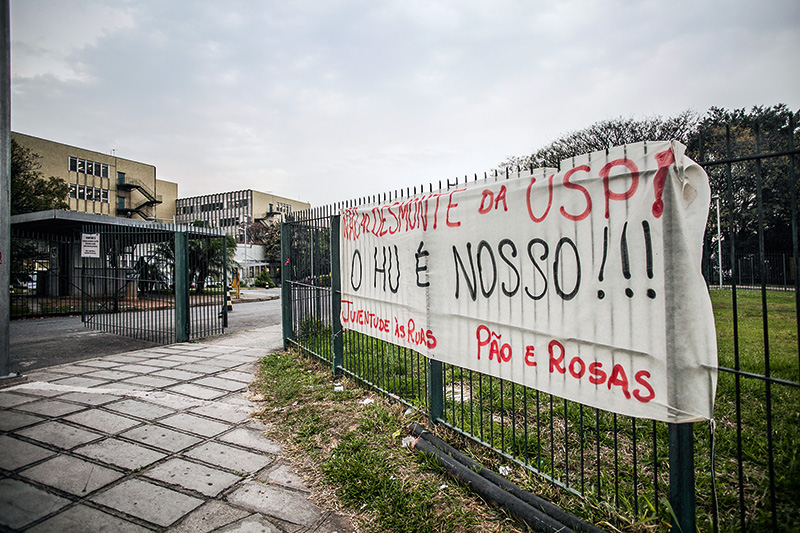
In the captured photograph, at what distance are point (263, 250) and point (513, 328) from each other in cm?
4865

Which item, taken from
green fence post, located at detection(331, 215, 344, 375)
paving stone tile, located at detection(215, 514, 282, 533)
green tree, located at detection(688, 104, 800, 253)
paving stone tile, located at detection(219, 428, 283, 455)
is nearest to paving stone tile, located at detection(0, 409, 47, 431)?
paving stone tile, located at detection(219, 428, 283, 455)

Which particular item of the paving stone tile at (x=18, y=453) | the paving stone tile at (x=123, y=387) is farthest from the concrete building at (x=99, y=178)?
the paving stone tile at (x=18, y=453)

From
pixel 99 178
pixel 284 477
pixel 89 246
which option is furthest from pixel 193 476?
pixel 99 178

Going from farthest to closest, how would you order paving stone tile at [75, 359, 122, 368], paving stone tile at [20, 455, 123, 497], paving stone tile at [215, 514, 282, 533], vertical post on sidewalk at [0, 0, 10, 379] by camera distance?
paving stone tile at [75, 359, 122, 368], vertical post on sidewalk at [0, 0, 10, 379], paving stone tile at [20, 455, 123, 497], paving stone tile at [215, 514, 282, 533]

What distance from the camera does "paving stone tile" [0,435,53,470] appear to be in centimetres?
311

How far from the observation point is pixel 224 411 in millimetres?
4418

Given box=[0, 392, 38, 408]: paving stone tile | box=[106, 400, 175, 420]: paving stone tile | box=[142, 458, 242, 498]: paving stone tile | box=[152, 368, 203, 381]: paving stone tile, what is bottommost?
box=[142, 458, 242, 498]: paving stone tile

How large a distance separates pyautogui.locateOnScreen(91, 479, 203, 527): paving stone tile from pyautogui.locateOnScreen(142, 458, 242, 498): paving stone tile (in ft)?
0.32

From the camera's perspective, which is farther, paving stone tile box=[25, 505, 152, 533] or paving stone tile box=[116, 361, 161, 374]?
paving stone tile box=[116, 361, 161, 374]

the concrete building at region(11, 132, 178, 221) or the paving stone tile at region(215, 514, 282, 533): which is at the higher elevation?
the concrete building at region(11, 132, 178, 221)

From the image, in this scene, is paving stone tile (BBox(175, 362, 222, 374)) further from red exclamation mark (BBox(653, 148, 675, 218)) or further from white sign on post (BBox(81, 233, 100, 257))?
white sign on post (BBox(81, 233, 100, 257))

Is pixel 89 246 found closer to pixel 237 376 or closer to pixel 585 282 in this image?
pixel 237 376

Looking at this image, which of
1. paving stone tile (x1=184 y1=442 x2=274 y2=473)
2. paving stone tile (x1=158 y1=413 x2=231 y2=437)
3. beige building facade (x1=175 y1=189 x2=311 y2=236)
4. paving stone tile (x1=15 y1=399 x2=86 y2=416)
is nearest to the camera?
paving stone tile (x1=184 y1=442 x2=274 y2=473)

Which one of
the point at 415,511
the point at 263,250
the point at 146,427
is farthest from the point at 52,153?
the point at 415,511
